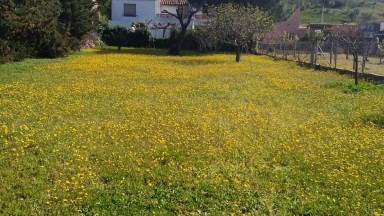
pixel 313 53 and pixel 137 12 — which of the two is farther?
pixel 137 12

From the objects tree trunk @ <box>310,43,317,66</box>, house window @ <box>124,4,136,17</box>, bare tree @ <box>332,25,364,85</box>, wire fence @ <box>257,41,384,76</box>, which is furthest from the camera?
house window @ <box>124,4,136,17</box>

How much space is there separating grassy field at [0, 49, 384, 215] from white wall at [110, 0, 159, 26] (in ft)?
125

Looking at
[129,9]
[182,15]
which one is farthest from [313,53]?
[129,9]

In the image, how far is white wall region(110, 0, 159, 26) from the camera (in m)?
50.4

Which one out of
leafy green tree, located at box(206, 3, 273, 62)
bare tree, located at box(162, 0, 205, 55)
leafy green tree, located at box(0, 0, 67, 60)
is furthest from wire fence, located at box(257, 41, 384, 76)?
leafy green tree, located at box(0, 0, 67, 60)

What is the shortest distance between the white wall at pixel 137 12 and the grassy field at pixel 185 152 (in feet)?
125

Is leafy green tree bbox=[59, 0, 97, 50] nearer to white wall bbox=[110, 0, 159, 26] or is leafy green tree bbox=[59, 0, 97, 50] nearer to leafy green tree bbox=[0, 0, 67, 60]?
leafy green tree bbox=[0, 0, 67, 60]

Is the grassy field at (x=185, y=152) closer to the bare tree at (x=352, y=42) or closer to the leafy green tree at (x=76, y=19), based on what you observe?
the bare tree at (x=352, y=42)

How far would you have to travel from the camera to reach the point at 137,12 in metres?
50.9

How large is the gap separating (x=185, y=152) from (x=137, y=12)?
45.6 meters

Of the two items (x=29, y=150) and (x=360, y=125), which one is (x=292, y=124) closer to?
(x=360, y=125)

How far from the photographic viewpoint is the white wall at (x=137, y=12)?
50375 mm

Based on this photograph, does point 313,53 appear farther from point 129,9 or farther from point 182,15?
point 129,9

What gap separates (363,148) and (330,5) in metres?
77.9
